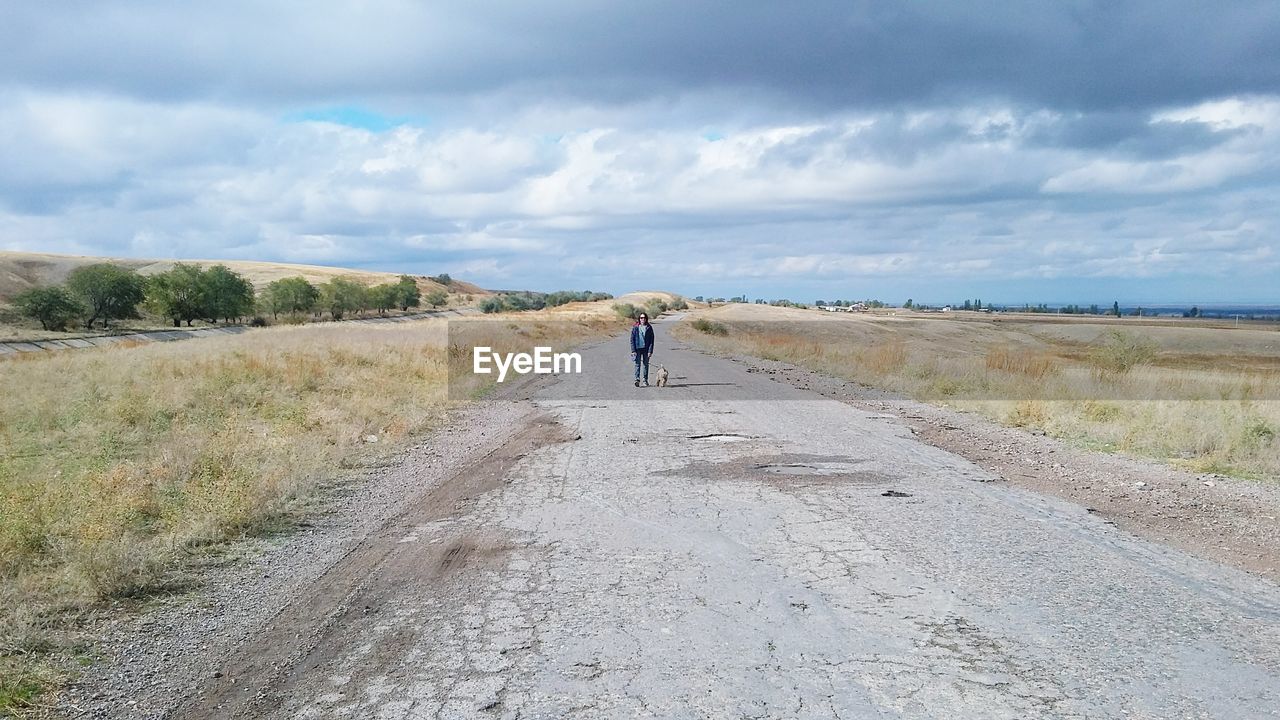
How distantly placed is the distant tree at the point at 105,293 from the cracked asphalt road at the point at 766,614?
81737mm

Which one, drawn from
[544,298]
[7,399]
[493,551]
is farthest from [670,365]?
[544,298]

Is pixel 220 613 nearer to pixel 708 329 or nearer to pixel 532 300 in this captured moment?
pixel 708 329

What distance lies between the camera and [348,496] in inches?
365

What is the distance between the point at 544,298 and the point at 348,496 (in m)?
146

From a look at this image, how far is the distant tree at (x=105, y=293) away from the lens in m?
76.0

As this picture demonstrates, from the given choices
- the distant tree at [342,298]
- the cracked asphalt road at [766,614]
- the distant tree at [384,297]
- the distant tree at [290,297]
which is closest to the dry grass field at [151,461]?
the cracked asphalt road at [766,614]

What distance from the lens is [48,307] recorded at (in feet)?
235

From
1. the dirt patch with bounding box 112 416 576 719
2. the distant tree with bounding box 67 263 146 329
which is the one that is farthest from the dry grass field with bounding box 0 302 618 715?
the distant tree with bounding box 67 263 146 329

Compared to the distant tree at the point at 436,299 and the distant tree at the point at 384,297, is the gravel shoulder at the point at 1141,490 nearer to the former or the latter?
the distant tree at the point at 384,297

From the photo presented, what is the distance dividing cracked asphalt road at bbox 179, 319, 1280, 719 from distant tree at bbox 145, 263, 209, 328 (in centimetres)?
8356

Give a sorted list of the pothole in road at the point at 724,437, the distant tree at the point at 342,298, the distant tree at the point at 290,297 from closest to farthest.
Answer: the pothole in road at the point at 724,437 → the distant tree at the point at 290,297 → the distant tree at the point at 342,298

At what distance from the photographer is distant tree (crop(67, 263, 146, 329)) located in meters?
76.0

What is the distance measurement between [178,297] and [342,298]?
3305 cm

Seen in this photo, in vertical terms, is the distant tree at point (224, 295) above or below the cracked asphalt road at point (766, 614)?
above
